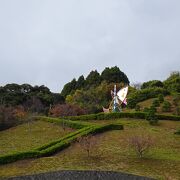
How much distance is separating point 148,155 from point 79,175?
257 inches

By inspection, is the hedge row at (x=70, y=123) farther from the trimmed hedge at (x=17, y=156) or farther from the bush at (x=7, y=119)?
the trimmed hedge at (x=17, y=156)

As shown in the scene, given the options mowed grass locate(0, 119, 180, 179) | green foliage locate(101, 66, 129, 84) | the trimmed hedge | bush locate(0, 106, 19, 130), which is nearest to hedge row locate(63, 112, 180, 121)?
bush locate(0, 106, 19, 130)

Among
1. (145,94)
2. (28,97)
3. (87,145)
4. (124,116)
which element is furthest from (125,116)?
(28,97)

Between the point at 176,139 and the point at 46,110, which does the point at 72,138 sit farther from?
the point at 46,110

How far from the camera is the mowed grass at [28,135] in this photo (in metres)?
35.7

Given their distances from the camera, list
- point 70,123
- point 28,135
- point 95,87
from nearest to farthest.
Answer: point 28,135 < point 70,123 < point 95,87

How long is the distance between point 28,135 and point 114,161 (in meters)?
14.7

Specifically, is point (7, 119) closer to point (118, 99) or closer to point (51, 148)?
point (118, 99)

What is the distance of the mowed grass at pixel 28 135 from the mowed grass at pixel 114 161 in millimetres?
4465

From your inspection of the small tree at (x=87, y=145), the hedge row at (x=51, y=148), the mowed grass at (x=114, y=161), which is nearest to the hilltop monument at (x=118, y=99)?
the hedge row at (x=51, y=148)

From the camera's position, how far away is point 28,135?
4125 centimetres

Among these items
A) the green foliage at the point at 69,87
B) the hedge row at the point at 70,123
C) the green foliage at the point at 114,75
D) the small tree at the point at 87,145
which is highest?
the green foliage at the point at 114,75

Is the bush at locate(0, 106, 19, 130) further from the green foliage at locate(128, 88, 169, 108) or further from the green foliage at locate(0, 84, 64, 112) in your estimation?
the green foliage at locate(128, 88, 169, 108)

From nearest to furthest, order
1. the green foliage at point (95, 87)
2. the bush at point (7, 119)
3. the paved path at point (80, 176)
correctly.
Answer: the paved path at point (80, 176) < the bush at point (7, 119) < the green foliage at point (95, 87)
